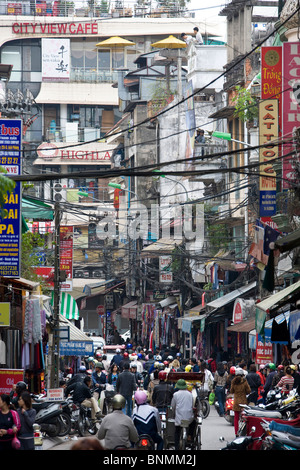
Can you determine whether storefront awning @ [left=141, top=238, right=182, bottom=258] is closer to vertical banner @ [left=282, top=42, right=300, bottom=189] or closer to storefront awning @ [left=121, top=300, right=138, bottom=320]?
storefront awning @ [left=121, top=300, right=138, bottom=320]

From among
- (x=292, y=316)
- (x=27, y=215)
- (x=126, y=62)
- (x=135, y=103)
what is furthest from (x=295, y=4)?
(x=126, y=62)

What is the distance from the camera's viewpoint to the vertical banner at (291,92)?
66.9ft

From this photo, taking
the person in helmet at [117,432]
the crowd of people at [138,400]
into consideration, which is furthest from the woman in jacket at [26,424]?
the person in helmet at [117,432]

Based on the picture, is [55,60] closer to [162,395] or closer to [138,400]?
[162,395]

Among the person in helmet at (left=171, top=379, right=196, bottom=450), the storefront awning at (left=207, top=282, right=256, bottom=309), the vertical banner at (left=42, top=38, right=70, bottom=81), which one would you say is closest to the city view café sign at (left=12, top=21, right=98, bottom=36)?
the vertical banner at (left=42, top=38, right=70, bottom=81)

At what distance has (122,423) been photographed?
11.5 m

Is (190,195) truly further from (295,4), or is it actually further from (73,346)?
(295,4)

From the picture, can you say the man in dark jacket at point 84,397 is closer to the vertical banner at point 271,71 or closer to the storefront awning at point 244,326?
the vertical banner at point 271,71

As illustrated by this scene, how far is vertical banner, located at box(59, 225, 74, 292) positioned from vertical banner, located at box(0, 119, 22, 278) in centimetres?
1920

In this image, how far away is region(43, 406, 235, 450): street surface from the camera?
18.2 m

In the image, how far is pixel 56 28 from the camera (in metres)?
89.1

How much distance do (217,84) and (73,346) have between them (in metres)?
24.7

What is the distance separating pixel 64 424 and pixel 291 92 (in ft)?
29.2

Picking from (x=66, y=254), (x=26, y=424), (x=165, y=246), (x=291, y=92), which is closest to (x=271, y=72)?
(x=291, y=92)
